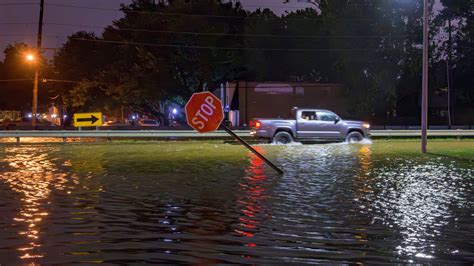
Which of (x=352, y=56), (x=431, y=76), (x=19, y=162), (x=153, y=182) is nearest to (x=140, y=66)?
(x=352, y=56)

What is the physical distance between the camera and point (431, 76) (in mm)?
61406

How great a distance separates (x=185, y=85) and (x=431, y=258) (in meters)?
53.2

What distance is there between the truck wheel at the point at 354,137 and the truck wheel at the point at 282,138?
3184 mm

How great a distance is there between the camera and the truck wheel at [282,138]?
28531 mm

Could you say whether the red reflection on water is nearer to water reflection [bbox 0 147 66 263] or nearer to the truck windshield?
water reflection [bbox 0 147 66 263]

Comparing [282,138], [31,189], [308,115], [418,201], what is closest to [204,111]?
[31,189]

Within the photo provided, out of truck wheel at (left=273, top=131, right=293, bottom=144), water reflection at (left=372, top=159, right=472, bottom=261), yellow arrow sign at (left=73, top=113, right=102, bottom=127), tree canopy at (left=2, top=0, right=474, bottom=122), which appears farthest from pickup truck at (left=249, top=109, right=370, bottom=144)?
tree canopy at (left=2, top=0, right=474, bottom=122)

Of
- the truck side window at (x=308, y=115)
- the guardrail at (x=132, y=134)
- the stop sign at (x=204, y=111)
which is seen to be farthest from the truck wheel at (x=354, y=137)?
the stop sign at (x=204, y=111)

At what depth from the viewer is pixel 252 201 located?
1036 centimetres

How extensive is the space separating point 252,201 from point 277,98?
45.9 meters

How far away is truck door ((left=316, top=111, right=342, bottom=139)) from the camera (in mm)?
29000

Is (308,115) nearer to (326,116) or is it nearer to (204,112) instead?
(326,116)

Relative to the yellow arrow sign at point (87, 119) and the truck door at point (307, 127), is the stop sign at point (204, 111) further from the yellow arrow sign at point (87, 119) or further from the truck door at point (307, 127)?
the yellow arrow sign at point (87, 119)

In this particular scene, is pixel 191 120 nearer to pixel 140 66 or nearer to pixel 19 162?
pixel 19 162
